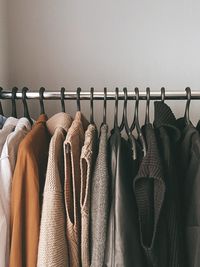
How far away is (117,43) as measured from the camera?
1.10 meters

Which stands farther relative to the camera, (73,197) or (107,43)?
(107,43)

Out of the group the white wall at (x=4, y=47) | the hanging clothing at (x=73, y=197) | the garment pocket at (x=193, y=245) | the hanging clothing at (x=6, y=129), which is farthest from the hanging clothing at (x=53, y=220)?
the white wall at (x=4, y=47)

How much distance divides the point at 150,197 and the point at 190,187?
9cm

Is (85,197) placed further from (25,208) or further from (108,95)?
(108,95)

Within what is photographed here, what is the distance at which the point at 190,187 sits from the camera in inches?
28.7

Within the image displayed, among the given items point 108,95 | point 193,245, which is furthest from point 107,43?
point 193,245

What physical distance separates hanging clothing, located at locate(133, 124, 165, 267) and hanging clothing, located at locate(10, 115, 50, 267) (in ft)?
0.66

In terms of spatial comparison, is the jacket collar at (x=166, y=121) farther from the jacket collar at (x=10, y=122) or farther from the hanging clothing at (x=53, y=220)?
the jacket collar at (x=10, y=122)

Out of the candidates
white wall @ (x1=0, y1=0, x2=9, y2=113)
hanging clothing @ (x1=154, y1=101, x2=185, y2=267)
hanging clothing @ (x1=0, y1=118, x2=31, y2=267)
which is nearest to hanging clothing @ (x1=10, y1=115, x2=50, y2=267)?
hanging clothing @ (x1=0, y1=118, x2=31, y2=267)

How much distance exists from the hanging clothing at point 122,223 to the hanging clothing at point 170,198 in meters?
0.05

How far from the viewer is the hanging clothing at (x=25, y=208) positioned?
706 mm

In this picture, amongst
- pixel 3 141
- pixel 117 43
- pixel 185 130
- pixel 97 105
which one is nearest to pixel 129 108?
pixel 97 105

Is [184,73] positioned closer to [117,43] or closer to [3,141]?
[117,43]

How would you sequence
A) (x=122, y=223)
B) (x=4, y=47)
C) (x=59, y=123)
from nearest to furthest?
(x=122, y=223), (x=59, y=123), (x=4, y=47)
